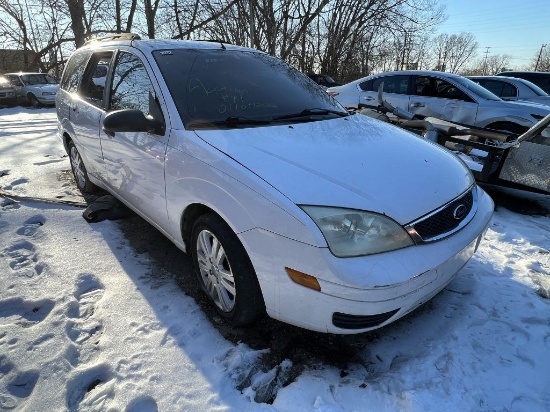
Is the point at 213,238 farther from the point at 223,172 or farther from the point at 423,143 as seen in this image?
the point at 423,143

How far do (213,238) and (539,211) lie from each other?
3.72m

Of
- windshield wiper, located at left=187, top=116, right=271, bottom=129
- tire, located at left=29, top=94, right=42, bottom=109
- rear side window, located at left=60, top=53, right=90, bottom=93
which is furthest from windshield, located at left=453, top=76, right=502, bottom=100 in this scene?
tire, located at left=29, top=94, right=42, bottom=109

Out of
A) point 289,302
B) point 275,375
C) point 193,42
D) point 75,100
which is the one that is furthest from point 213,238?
point 75,100

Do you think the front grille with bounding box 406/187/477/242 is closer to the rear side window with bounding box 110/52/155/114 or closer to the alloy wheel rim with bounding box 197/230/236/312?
the alloy wheel rim with bounding box 197/230/236/312

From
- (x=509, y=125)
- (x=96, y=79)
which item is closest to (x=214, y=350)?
(x=96, y=79)

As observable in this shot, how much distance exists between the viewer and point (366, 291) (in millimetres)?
1610

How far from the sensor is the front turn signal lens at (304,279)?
5.45 feet

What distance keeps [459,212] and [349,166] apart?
674 millimetres

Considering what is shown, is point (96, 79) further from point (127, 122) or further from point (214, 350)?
point (214, 350)

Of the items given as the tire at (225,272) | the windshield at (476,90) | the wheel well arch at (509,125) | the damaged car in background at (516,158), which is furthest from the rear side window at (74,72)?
the wheel well arch at (509,125)

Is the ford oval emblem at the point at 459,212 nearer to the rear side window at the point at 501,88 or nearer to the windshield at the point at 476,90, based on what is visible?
the windshield at the point at 476,90

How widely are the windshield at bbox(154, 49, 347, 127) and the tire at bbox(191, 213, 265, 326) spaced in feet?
2.31

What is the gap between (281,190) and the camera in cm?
170

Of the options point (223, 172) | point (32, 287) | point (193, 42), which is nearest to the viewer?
point (223, 172)
